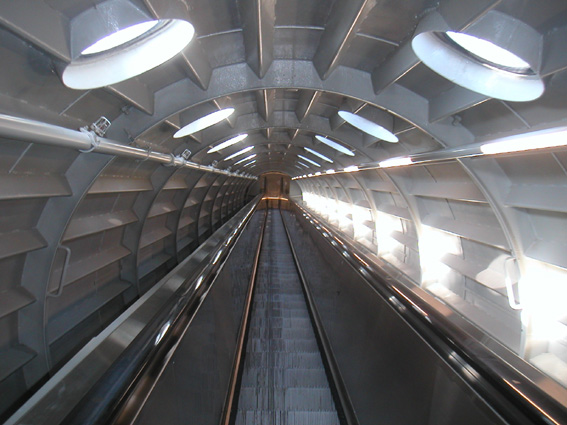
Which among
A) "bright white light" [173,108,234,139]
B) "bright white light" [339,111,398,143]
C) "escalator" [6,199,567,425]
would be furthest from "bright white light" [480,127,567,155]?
"bright white light" [173,108,234,139]

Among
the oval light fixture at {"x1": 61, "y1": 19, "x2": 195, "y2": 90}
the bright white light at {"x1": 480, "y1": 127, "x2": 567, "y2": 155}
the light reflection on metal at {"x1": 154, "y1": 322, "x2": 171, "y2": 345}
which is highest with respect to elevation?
the oval light fixture at {"x1": 61, "y1": 19, "x2": 195, "y2": 90}

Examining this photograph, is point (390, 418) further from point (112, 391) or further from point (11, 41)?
point (11, 41)

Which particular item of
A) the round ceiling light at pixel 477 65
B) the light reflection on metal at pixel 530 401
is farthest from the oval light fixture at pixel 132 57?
the light reflection on metal at pixel 530 401

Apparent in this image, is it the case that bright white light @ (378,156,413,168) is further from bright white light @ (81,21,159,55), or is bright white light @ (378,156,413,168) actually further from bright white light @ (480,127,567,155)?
bright white light @ (81,21,159,55)

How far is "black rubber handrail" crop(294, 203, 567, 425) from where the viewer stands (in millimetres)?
909

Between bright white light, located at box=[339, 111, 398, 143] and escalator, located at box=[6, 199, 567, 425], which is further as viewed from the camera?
bright white light, located at box=[339, 111, 398, 143]

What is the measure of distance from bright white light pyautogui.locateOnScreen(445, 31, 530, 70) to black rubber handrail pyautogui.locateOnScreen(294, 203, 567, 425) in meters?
1.98

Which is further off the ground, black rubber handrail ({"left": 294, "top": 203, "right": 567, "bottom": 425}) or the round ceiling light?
the round ceiling light

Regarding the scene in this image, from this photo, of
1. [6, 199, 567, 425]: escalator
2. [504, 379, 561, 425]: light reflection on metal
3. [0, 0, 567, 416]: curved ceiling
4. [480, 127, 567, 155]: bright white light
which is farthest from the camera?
[0, 0, 567, 416]: curved ceiling

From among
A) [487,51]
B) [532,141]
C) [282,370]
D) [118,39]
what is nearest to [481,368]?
[532,141]

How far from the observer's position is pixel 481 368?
1120mm

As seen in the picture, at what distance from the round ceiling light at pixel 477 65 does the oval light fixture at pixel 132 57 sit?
183cm

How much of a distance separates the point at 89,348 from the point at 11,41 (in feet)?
6.52

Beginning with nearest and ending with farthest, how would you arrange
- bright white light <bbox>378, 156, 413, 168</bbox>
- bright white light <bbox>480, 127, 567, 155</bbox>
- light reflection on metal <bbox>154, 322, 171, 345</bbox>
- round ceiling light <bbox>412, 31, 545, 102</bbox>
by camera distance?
light reflection on metal <bbox>154, 322, 171, 345</bbox>, bright white light <bbox>480, 127, 567, 155</bbox>, round ceiling light <bbox>412, 31, 545, 102</bbox>, bright white light <bbox>378, 156, 413, 168</bbox>
